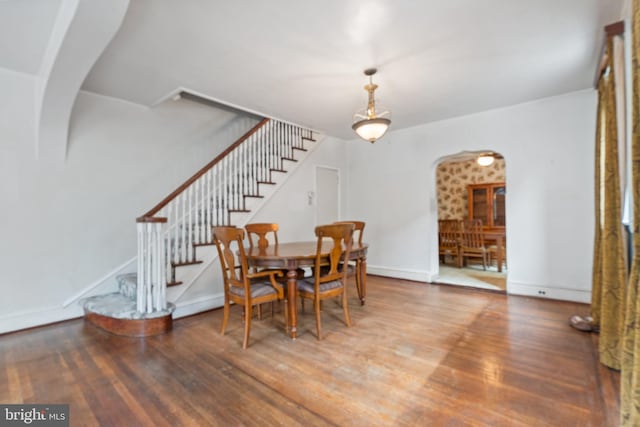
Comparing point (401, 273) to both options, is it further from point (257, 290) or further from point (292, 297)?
point (257, 290)

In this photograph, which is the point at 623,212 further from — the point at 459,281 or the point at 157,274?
the point at 157,274

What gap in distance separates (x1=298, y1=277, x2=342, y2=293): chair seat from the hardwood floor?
16.7 inches

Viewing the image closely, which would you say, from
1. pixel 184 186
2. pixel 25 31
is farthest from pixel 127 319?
pixel 25 31

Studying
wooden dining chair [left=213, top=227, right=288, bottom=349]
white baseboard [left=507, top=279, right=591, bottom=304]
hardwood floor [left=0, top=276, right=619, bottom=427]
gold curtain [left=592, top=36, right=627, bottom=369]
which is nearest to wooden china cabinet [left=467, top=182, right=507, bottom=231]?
white baseboard [left=507, top=279, right=591, bottom=304]

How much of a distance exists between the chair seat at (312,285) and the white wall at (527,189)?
2562mm

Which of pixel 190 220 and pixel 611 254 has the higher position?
pixel 190 220

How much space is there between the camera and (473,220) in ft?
19.3

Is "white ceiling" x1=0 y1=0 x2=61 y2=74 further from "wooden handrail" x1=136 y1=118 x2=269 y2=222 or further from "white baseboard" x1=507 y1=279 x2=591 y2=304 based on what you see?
"white baseboard" x1=507 y1=279 x2=591 y2=304

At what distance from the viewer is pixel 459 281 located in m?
4.82

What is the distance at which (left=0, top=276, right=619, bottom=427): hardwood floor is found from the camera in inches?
64.9

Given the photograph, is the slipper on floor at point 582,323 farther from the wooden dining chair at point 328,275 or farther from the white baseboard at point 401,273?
the wooden dining chair at point 328,275

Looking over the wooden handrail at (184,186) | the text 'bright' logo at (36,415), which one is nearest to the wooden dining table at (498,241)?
the wooden handrail at (184,186)

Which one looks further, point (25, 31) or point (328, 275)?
point (328, 275)

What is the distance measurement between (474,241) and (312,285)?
4.17 m
